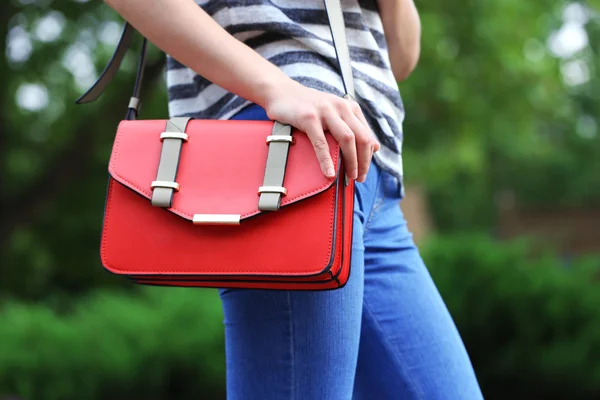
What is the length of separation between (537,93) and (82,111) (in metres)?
5.53

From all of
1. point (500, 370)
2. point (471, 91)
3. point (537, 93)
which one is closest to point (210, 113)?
point (500, 370)

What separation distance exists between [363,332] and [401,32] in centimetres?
56

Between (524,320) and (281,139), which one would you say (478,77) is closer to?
(524,320)

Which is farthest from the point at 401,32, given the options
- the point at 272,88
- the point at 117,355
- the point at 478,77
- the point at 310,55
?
the point at 478,77

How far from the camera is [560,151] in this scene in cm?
2630

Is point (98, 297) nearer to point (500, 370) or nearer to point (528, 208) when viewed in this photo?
point (500, 370)

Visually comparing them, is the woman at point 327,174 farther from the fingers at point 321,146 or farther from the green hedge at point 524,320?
the green hedge at point 524,320

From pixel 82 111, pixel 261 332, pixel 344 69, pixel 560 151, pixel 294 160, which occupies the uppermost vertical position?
pixel 560 151

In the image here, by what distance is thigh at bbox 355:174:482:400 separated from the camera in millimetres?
1258

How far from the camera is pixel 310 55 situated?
117 cm

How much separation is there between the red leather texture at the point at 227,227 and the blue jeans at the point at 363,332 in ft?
0.21

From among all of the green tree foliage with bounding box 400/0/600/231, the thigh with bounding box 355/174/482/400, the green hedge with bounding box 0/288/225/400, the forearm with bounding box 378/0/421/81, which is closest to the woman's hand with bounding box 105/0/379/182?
the thigh with bounding box 355/174/482/400

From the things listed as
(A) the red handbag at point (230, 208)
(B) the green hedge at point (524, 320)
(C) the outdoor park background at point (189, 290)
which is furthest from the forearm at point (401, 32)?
(B) the green hedge at point (524, 320)

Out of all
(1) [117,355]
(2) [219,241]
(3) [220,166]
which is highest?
(3) [220,166]
